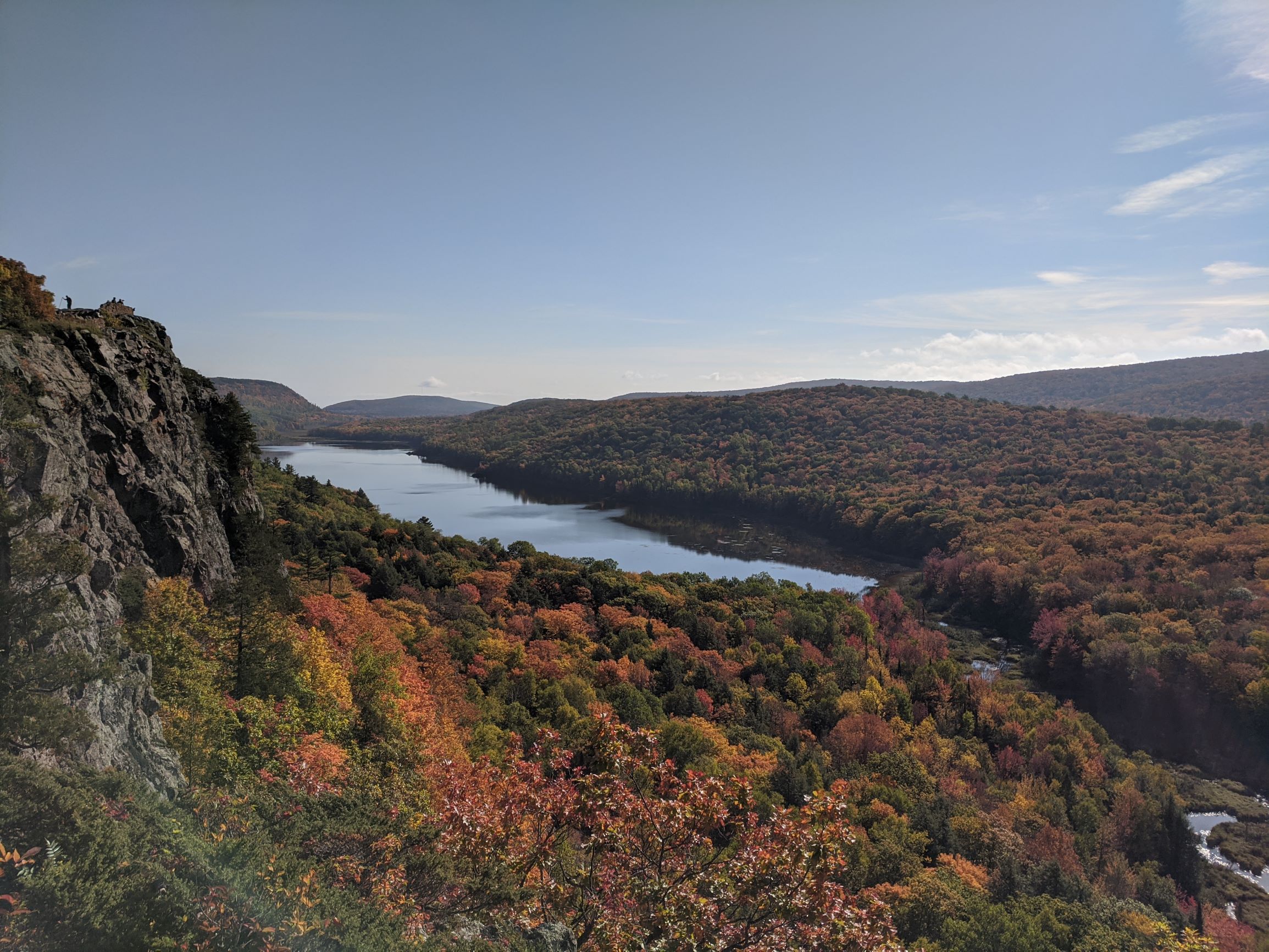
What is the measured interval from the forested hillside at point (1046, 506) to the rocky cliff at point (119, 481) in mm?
52025

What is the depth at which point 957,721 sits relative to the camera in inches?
1564

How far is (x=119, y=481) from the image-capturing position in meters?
20.3

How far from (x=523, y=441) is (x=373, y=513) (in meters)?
126

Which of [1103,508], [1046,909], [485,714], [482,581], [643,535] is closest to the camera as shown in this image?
[1046,909]

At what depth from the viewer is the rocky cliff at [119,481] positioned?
1230 cm

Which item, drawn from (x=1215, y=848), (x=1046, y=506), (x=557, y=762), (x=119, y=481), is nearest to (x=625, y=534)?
(x=1046, y=506)

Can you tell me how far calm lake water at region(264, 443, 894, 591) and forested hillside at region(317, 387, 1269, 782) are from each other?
33.0 feet

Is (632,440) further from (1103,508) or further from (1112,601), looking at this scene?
(1112,601)

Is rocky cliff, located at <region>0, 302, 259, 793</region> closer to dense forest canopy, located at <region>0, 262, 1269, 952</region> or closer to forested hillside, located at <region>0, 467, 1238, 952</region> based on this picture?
dense forest canopy, located at <region>0, 262, 1269, 952</region>

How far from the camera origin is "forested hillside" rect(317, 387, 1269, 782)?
43.2 meters

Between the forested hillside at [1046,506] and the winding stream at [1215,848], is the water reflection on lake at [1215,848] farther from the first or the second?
the forested hillside at [1046,506]

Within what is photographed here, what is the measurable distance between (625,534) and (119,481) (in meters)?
77.2

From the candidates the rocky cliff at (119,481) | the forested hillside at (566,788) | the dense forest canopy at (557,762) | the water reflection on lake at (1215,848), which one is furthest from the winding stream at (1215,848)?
the rocky cliff at (119,481)

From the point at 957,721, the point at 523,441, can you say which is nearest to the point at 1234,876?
the point at 957,721
